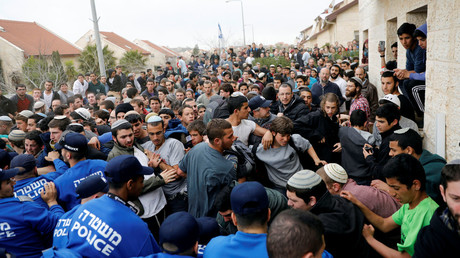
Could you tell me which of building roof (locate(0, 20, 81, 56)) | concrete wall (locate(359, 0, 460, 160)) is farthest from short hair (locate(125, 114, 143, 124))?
building roof (locate(0, 20, 81, 56))

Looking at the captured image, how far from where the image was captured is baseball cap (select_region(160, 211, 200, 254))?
2066 mm

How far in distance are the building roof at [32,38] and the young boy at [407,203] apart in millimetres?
38483

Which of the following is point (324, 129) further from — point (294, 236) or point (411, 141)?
point (294, 236)

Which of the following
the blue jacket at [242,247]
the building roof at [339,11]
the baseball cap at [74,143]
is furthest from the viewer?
the building roof at [339,11]

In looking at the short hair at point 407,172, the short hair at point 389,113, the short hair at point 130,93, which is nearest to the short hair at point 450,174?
the short hair at point 407,172

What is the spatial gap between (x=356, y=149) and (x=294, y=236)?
316 centimetres

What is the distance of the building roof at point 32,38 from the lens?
3546 centimetres

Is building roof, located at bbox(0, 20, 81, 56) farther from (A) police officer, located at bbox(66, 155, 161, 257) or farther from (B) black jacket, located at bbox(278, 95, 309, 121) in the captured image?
(A) police officer, located at bbox(66, 155, 161, 257)

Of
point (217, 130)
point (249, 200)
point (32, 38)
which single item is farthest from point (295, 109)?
point (32, 38)

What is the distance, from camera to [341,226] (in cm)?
251

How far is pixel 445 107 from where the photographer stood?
391 cm

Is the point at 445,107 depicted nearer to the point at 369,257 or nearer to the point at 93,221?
the point at 369,257

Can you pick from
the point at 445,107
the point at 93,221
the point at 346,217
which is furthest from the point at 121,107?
the point at 445,107

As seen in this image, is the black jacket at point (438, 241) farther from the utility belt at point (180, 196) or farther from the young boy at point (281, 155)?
the utility belt at point (180, 196)
